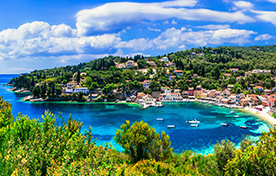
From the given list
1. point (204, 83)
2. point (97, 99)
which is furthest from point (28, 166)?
point (204, 83)

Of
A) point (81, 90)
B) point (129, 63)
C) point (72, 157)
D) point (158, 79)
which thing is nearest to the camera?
point (72, 157)

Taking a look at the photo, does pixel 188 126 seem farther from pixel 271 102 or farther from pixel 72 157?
pixel 72 157

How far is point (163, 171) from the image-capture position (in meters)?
12.8

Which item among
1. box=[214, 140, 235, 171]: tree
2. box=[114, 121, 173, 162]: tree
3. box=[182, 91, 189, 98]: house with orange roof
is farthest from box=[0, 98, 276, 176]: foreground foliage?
box=[182, 91, 189, 98]: house with orange roof

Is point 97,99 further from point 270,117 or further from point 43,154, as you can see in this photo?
point 43,154

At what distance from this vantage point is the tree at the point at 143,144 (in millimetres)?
19266

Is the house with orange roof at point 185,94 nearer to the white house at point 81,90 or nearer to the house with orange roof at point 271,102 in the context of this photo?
the house with orange roof at point 271,102

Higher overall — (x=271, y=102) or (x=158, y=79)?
(x=158, y=79)

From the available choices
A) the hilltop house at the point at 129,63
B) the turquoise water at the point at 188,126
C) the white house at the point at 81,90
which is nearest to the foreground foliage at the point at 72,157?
the turquoise water at the point at 188,126

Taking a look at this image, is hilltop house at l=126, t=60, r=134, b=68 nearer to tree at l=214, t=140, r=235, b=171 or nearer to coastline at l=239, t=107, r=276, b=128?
coastline at l=239, t=107, r=276, b=128

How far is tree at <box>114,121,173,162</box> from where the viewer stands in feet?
63.2

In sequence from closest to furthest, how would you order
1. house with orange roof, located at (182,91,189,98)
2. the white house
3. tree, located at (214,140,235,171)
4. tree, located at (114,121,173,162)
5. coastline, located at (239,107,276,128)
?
tree, located at (214,140,235,171), tree, located at (114,121,173,162), coastline, located at (239,107,276,128), the white house, house with orange roof, located at (182,91,189,98)

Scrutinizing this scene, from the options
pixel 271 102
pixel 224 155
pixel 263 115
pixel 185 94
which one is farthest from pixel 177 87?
pixel 224 155

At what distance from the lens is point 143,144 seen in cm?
1964
